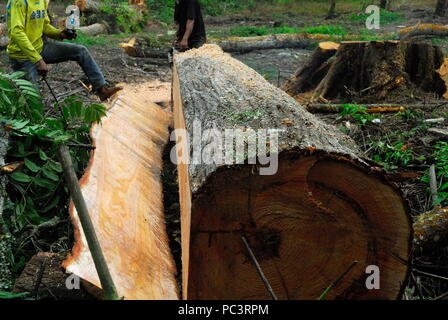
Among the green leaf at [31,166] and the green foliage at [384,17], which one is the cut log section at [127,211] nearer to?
the green leaf at [31,166]

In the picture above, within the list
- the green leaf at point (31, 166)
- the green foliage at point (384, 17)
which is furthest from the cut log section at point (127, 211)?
the green foliage at point (384, 17)

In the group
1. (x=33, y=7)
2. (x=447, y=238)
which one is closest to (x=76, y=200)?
(x=447, y=238)

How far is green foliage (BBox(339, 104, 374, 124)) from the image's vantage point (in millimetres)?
4336

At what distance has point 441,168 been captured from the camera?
313 cm

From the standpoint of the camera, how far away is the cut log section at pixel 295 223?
197 cm

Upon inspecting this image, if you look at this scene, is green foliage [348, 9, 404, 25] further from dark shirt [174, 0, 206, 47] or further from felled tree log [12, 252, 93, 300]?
Answer: felled tree log [12, 252, 93, 300]

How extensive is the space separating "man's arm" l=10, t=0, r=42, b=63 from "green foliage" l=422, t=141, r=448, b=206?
3.57 m

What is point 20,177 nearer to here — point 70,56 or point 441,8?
point 70,56


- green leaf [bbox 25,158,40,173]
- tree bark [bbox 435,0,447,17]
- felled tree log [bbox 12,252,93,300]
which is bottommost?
felled tree log [bbox 12,252,93,300]

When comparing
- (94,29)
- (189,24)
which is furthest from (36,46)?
(94,29)

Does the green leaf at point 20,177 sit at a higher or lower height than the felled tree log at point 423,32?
lower

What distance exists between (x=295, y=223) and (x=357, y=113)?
283 centimetres

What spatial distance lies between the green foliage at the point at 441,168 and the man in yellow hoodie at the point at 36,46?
3.31 meters

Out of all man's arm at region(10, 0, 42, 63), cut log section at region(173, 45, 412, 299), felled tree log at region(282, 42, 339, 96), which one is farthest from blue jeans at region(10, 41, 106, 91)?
cut log section at region(173, 45, 412, 299)
